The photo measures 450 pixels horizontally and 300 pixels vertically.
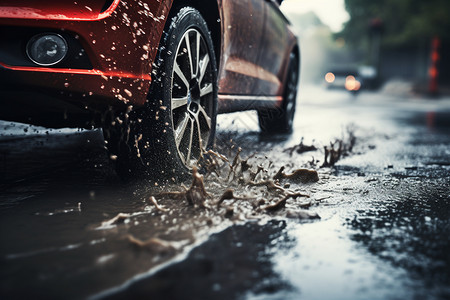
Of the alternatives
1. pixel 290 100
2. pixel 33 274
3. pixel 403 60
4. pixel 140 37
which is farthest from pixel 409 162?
pixel 403 60

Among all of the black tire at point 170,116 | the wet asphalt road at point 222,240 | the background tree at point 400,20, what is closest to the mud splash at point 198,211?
the wet asphalt road at point 222,240

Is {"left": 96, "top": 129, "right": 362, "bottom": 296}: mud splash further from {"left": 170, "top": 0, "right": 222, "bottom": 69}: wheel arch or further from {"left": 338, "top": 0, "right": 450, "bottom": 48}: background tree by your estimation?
{"left": 338, "top": 0, "right": 450, "bottom": 48}: background tree

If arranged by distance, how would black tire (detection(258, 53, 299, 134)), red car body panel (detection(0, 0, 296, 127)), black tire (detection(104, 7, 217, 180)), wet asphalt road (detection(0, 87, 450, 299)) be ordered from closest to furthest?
wet asphalt road (detection(0, 87, 450, 299)) < red car body panel (detection(0, 0, 296, 127)) < black tire (detection(104, 7, 217, 180)) < black tire (detection(258, 53, 299, 134))

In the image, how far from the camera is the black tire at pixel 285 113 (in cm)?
620

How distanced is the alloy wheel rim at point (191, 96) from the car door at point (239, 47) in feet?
0.84

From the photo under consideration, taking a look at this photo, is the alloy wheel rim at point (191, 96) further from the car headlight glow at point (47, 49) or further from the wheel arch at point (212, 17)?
the car headlight glow at point (47, 49)

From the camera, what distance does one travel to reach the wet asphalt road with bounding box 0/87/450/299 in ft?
5.39

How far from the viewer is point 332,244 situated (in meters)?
2.07

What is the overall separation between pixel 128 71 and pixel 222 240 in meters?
1.04

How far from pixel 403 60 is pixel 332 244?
38.5m

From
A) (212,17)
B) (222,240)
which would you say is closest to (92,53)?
(222,240)

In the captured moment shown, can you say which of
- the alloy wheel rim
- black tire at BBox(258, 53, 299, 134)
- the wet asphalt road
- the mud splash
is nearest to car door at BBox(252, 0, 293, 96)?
black tire at BBox(258, 53, 299, 134)

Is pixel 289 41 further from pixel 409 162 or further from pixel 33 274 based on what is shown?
pixel 33 274

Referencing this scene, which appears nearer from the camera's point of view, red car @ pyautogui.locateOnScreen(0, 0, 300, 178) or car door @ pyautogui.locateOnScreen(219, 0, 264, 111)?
red car @ pyautogui.locateOnScreen(0, 0, 300, 178)
